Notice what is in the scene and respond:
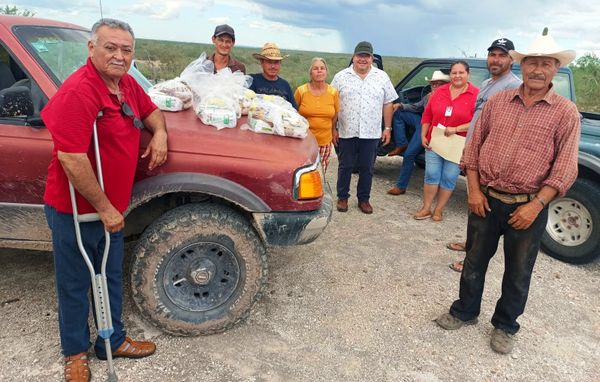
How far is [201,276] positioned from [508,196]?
1.96 m

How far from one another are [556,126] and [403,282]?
5.82 ft

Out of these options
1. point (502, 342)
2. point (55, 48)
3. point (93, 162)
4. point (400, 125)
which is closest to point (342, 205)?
point (400, 125)

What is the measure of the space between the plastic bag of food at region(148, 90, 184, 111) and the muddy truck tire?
0.65 meters

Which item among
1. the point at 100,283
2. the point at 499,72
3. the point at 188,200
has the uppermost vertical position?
the point at 499,72

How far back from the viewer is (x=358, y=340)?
291 cm

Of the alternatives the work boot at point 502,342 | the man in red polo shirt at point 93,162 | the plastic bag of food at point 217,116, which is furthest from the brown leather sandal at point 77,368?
the work boot at point 502,342

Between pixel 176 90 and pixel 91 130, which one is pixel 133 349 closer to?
pixel 91 130

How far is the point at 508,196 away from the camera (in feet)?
8.85

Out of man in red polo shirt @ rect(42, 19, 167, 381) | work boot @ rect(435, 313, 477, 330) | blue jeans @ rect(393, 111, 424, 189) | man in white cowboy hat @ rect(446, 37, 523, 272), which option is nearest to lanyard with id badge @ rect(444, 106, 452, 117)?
man in white cowboy hat @ rect(446, 37, 523, 272)

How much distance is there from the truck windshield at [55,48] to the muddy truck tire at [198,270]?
1.15 m

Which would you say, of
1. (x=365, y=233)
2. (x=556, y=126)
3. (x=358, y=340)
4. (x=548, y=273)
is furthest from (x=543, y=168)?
(x=365, y=233)

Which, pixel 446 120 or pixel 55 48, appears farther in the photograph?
pixel 446 120

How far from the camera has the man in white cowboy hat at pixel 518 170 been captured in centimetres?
252

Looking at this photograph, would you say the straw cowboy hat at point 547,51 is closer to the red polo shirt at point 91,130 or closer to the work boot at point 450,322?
the work boot at point 450,322
